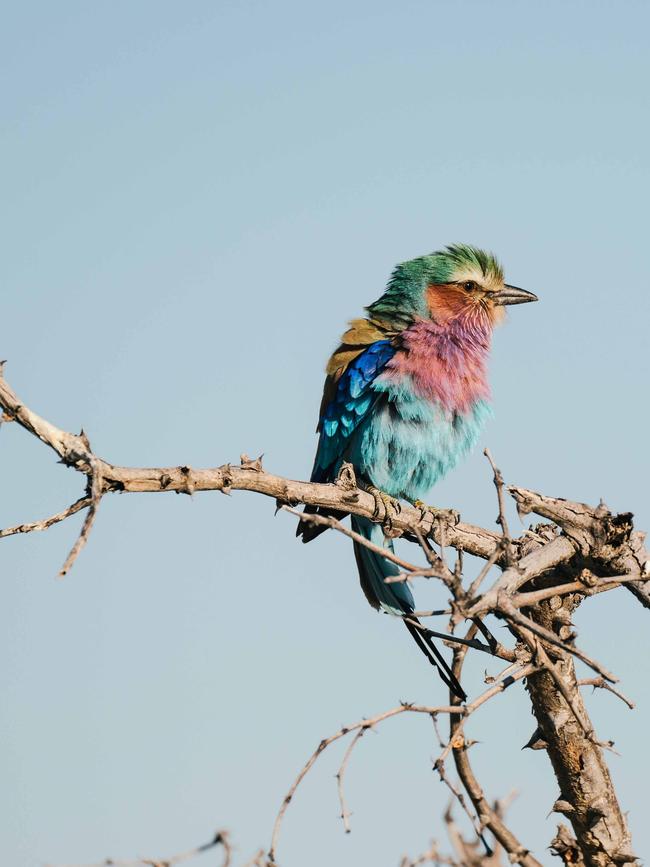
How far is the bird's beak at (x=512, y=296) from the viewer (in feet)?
22.7

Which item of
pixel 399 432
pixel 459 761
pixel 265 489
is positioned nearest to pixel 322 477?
pixel 399 432

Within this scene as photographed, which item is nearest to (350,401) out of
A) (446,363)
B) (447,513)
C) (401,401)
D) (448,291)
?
(401,401)

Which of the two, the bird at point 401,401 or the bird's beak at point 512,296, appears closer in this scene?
the bird at point 401,401

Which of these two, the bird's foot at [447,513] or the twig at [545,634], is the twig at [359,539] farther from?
the bird's foot at [447,513]

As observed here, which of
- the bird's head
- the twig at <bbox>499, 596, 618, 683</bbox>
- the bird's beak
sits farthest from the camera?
the bird's beak

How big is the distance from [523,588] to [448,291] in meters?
2.55

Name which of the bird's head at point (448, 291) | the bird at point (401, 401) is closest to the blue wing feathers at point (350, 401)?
the bird at point (401, 401)

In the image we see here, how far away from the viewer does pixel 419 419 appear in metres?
6.01

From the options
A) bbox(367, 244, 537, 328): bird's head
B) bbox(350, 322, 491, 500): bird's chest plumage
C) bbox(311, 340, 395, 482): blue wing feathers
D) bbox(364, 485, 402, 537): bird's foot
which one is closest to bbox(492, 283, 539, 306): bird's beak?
bbox(367, 244, 537, 328): bird's head

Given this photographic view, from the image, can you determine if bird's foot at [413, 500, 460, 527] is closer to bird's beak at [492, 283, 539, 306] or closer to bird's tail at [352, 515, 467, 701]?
bird's tail at [352, 515, 467, 701]

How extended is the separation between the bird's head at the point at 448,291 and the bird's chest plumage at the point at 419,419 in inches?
11.4

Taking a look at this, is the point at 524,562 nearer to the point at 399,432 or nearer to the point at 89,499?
the point at 89,499

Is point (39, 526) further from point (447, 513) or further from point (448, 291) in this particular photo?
point (448, 291)

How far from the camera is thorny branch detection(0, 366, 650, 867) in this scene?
2988 mm
